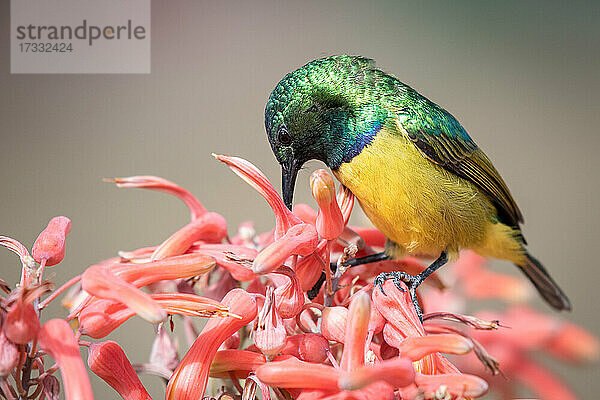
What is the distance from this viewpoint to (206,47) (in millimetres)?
3910

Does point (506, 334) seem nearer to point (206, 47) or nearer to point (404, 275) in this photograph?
point (404, 275)

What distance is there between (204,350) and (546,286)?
108cm

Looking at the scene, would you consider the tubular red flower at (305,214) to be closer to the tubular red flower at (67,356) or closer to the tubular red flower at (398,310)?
the tubular red flower at (398,310)

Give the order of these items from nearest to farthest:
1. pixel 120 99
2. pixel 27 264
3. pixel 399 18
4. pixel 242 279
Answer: pixel 27 264, pixel 242 279, pixel 120 99, pixel 399 18

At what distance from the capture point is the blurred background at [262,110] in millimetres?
3232

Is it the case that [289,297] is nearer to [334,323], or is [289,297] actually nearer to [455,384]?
[334,323]

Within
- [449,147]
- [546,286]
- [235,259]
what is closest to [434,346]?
[235,259]

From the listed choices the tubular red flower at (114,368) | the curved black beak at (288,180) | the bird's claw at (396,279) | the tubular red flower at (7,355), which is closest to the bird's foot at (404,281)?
the bird's claw at (396,279)

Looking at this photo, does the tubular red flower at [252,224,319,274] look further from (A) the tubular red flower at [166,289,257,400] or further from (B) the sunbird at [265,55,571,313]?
(B) the sunbird at [265,55,571,313]

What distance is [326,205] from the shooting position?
0.87 m

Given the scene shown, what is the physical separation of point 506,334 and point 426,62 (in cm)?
318

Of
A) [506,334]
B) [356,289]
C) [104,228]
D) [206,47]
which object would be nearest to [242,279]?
[356,289]

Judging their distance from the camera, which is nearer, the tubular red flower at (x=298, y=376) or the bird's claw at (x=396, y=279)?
the tubular red flower at (x=298, y=376)

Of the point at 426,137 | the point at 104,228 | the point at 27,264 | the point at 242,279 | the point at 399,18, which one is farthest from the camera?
the point at 399,18
